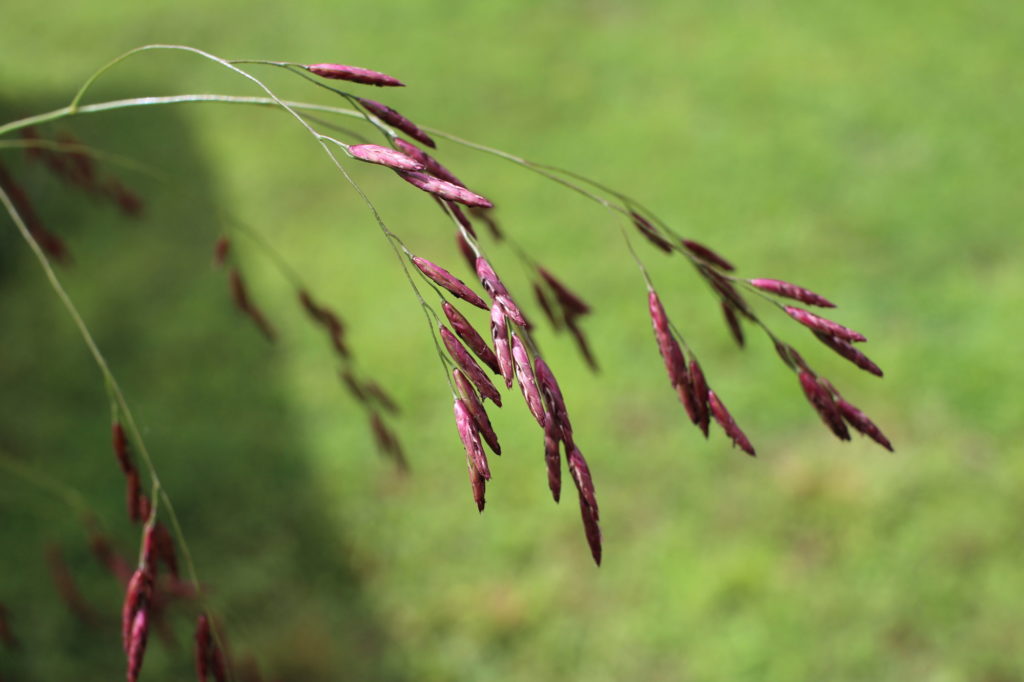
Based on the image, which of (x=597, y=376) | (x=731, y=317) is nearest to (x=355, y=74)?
(x=731, y=317)

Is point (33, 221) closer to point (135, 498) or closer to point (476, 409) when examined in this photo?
point (135, 498)

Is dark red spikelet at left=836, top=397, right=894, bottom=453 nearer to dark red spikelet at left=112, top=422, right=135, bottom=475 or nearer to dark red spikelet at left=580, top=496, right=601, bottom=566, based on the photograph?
dark red spikelet at left=580, top=496, right=601, bottom=566

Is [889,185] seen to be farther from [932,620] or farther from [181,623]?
[181,623]

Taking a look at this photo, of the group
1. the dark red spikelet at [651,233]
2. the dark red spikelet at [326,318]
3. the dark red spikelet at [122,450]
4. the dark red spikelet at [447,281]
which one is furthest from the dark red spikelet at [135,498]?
the dark red spikelet at [651,233]

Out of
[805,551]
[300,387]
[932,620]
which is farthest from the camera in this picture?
[300,387]

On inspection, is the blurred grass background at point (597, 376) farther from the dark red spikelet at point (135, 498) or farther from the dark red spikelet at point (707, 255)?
the dark red spikelet at point (707, 255)

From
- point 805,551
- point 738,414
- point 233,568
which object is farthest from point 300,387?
point 805,551
